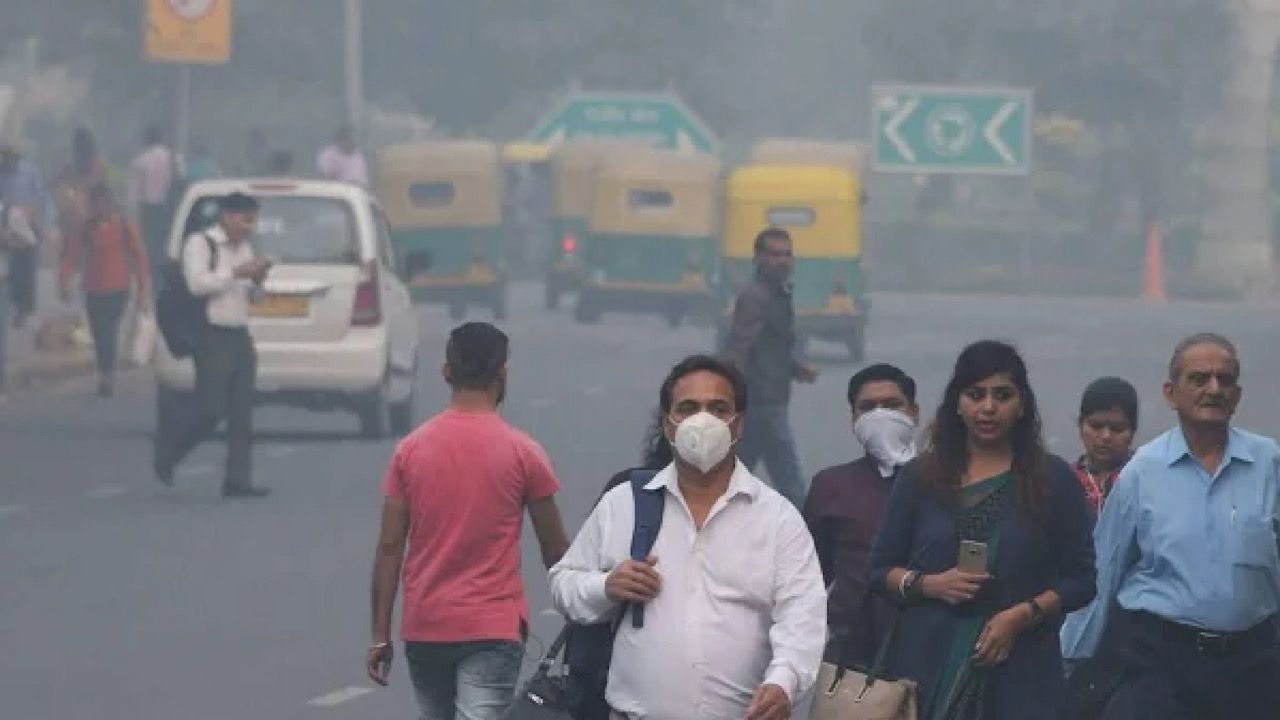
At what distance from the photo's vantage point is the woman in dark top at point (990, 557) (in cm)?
694

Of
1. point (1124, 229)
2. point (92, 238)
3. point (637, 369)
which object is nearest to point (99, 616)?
point (92, 238)

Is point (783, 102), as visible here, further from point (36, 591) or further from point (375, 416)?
point (36, 591)

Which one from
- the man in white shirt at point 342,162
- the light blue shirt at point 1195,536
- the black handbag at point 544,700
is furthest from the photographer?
the man in white shirt at point 342,162

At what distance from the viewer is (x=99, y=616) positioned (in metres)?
14.3

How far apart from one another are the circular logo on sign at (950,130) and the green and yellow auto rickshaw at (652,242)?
35.9 ft

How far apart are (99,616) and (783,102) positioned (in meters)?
71.7

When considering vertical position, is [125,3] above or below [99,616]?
above

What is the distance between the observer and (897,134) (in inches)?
2039

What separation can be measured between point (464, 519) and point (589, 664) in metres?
1.45

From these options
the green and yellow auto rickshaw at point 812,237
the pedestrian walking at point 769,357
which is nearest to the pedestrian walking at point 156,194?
the green and yellow auto rickshaw at point 812,237

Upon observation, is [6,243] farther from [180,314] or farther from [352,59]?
[352,59]

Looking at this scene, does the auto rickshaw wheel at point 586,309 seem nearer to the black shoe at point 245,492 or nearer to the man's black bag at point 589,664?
the black shoe at point 245,492

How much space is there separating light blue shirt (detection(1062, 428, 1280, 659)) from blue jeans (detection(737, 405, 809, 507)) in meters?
8.45

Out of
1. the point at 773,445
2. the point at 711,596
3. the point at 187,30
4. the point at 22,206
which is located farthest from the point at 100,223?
the point at 711,596
